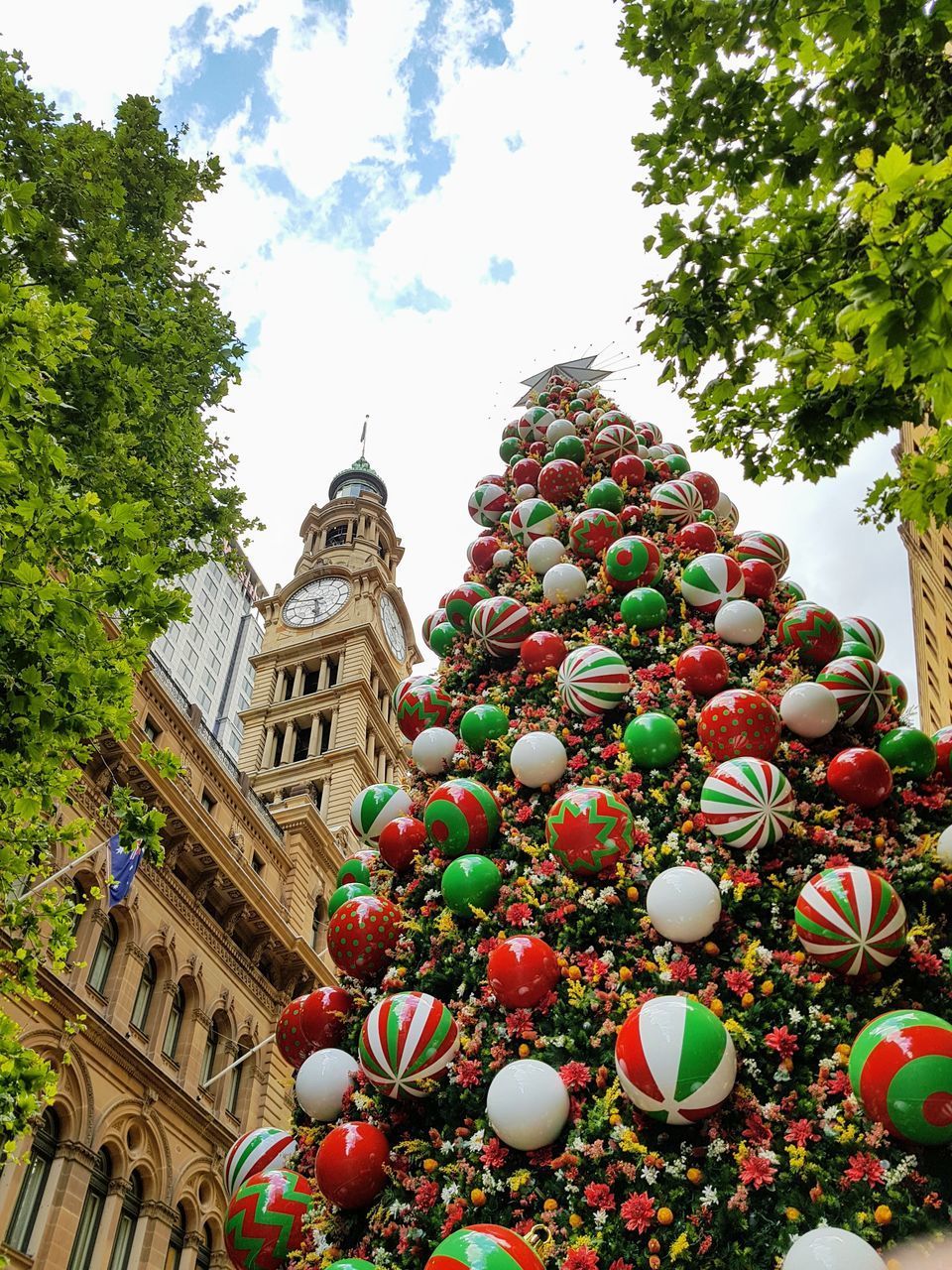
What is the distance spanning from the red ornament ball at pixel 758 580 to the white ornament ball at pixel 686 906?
4783 mm

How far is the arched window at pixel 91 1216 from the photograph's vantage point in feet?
51.9

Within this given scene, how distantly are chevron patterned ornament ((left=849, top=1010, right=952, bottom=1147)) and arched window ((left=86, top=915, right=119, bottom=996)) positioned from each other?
16059 millimetres

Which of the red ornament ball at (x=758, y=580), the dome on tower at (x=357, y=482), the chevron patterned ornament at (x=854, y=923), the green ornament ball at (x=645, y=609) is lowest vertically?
the chevron patterned ornament at (x=854, y=923)

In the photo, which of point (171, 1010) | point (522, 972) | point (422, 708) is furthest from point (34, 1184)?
point (522, 972)

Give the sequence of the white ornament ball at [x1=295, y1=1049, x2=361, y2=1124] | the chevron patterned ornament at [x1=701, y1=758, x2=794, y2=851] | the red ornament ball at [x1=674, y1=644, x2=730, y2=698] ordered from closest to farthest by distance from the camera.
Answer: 1. the chevron patterned ornament at [x1=701, y1=758, x2=794, y2=851]
2. the white ornament ball at [x1=295, y1=1049, x2=361, y2=1124]
3. the red ornament ball at [x1=674, y1=644, x2=730, y2=698]

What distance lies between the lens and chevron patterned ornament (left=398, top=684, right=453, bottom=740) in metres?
11.9

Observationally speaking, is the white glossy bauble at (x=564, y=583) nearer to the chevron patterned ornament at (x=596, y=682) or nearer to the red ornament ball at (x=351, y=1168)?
the chevron patterned ornament at (x=596, y=682)

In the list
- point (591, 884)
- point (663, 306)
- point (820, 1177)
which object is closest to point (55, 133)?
point (663, 306)

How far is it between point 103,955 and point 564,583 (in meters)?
12.9

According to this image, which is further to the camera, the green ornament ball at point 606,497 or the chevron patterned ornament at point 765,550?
the green ornament ball at point 606,497

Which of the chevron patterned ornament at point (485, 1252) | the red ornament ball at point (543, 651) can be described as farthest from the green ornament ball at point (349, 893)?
the chevron patterned ornament at point (485, 1252)

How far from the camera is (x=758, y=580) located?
1138cm

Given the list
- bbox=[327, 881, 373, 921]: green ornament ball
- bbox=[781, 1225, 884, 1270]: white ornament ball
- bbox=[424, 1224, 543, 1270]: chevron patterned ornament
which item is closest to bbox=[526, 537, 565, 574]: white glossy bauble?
bbox=[327, 881, 373, 921]: green ornament ball

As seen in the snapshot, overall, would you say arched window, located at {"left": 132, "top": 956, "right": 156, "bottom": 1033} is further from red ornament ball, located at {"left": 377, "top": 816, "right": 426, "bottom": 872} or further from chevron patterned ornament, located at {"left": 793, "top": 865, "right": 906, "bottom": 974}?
chevron patterned ornament, located at {"left": 793, "top": 865, "right": 906, "bottom": 974}
